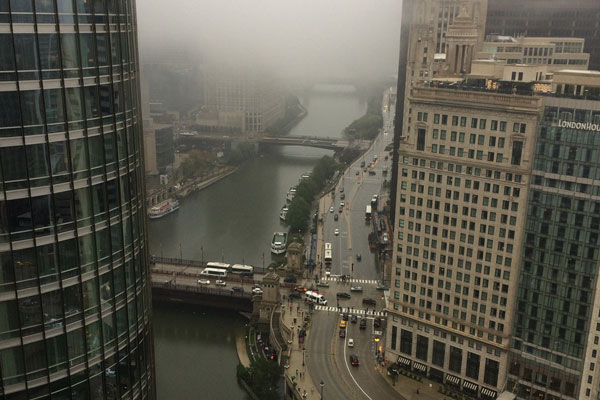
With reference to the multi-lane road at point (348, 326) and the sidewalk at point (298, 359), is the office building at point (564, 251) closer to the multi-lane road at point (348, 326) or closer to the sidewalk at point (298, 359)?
the multi-lane road at point (348, 326)

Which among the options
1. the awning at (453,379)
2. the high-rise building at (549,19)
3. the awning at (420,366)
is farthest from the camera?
the high-rise building at (549,19)

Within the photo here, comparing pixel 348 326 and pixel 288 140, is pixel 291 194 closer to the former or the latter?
pixel 288 140

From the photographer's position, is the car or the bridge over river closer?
the car

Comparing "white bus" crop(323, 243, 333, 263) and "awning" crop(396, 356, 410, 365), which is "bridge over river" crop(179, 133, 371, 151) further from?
"awning" crop(396, 356, 410, 365)

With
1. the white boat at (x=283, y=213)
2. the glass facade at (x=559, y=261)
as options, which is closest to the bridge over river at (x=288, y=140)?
the white boat at (x=283, y=213)

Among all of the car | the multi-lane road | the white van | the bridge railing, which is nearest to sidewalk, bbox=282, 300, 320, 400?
the multi-lane road

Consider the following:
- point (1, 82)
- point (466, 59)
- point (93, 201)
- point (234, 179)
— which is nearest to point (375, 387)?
point (466, 59)
